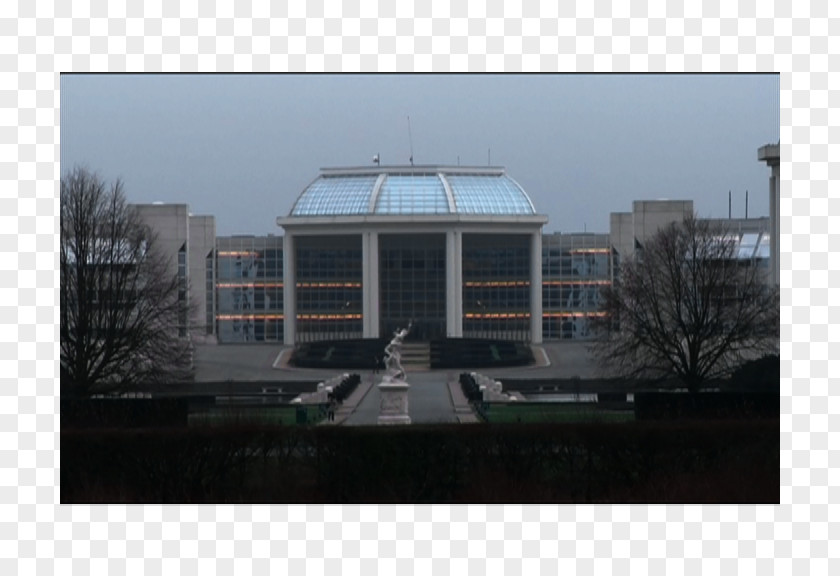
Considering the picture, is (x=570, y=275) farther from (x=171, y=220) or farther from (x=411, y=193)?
(x=171, y=220)

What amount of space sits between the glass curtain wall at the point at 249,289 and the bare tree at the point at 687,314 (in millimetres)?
37855

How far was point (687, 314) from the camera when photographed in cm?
4353

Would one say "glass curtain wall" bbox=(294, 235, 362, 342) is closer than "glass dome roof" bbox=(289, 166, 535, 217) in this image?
No

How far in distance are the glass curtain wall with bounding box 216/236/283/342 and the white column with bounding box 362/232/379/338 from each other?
548cm

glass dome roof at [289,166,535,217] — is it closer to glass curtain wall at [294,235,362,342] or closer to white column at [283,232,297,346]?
white column at [283,232,297,346]

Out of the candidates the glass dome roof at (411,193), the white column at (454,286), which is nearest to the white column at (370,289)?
the glass dome roof at (411,193)

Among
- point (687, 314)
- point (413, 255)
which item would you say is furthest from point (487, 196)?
point (687, 314)

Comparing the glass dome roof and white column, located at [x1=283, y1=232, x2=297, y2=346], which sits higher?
the glass dome roof

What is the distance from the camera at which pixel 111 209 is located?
136 feet

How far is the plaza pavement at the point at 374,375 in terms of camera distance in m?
43.9

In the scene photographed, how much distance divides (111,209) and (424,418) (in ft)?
34.8

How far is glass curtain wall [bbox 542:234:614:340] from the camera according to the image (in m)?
82.4

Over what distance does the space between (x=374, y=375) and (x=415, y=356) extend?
8.22 meters

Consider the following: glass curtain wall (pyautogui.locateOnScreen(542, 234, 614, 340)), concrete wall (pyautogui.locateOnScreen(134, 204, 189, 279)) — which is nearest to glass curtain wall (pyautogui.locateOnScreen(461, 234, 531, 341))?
glass curtain wall (pyautogui.locateOnScreen(542, 234, 614, 340))
